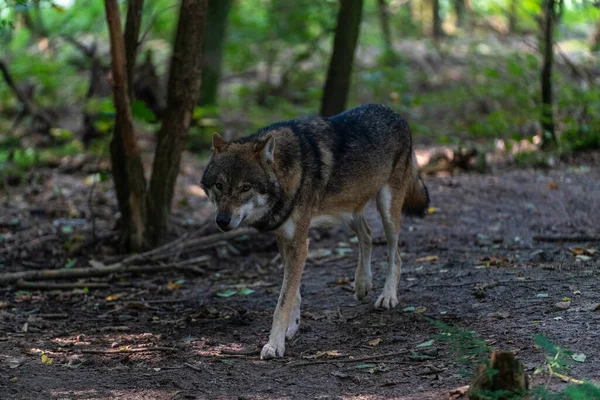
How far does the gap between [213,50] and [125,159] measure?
23.6 feet

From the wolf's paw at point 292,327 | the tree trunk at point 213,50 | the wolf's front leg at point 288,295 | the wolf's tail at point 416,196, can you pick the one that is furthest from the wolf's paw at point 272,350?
the tree trunk at point 213,50

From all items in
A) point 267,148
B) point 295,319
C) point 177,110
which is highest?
point 177,110

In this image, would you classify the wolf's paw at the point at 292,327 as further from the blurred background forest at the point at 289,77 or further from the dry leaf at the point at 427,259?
the blurred background forest at the point at 289,77

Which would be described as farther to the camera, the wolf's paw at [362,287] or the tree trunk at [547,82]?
the tree trunk at [547,82]

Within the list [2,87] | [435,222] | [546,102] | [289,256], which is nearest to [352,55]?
[435,222]

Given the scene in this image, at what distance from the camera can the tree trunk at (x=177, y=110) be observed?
7727 mm

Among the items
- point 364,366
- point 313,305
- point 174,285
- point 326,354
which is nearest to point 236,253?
point 174,285

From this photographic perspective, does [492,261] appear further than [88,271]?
No

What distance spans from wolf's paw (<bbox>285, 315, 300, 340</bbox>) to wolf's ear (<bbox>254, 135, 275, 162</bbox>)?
1.39 meters

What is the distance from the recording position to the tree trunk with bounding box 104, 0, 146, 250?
24.1ft

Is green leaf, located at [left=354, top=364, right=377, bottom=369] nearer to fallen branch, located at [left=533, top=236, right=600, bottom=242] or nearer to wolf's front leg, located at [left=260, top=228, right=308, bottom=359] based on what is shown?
wolf's front leg, located at [left=260, top=228, right=308, bottom=359]

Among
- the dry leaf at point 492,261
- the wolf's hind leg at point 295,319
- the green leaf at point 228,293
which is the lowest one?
the green leaf at point 228,293

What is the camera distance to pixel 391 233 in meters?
6.56

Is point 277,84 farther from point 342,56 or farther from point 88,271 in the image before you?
point 88,271
